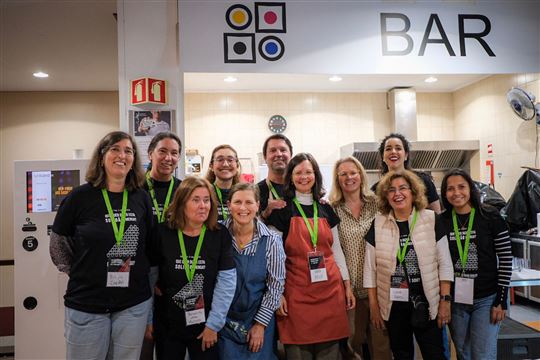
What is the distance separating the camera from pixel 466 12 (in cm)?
365

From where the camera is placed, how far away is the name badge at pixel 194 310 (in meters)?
1.96

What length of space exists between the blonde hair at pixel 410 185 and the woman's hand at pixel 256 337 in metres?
Result: 0.98

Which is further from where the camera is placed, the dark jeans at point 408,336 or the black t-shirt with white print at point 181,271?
the dark jeans at point 408,336

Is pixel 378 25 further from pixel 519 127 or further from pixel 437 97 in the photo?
pixel 437 97

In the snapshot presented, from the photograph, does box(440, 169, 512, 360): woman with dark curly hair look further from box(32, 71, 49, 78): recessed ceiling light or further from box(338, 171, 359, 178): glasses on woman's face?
box(32, 71, 49, 78): recessed ceiling light

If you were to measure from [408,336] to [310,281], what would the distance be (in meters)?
0.64

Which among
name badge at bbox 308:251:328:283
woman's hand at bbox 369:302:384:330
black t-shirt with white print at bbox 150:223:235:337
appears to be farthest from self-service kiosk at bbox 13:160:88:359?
woman's hand at bbox 369:302:384:330

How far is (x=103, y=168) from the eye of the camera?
2.03m

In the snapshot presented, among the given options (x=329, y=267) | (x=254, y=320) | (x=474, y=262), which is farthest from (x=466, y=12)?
(x=254, y=320)

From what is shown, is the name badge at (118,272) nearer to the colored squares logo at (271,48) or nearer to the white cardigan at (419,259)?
the white cardigan at (419,259)

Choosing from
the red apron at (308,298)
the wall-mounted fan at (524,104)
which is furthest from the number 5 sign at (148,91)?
the wall-mounted fan at (524,104)

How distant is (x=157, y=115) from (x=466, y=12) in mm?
2856

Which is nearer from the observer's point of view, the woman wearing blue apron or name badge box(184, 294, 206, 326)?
name badge box(184, 294, 206, 326)

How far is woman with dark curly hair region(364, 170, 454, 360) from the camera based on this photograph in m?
2.24
